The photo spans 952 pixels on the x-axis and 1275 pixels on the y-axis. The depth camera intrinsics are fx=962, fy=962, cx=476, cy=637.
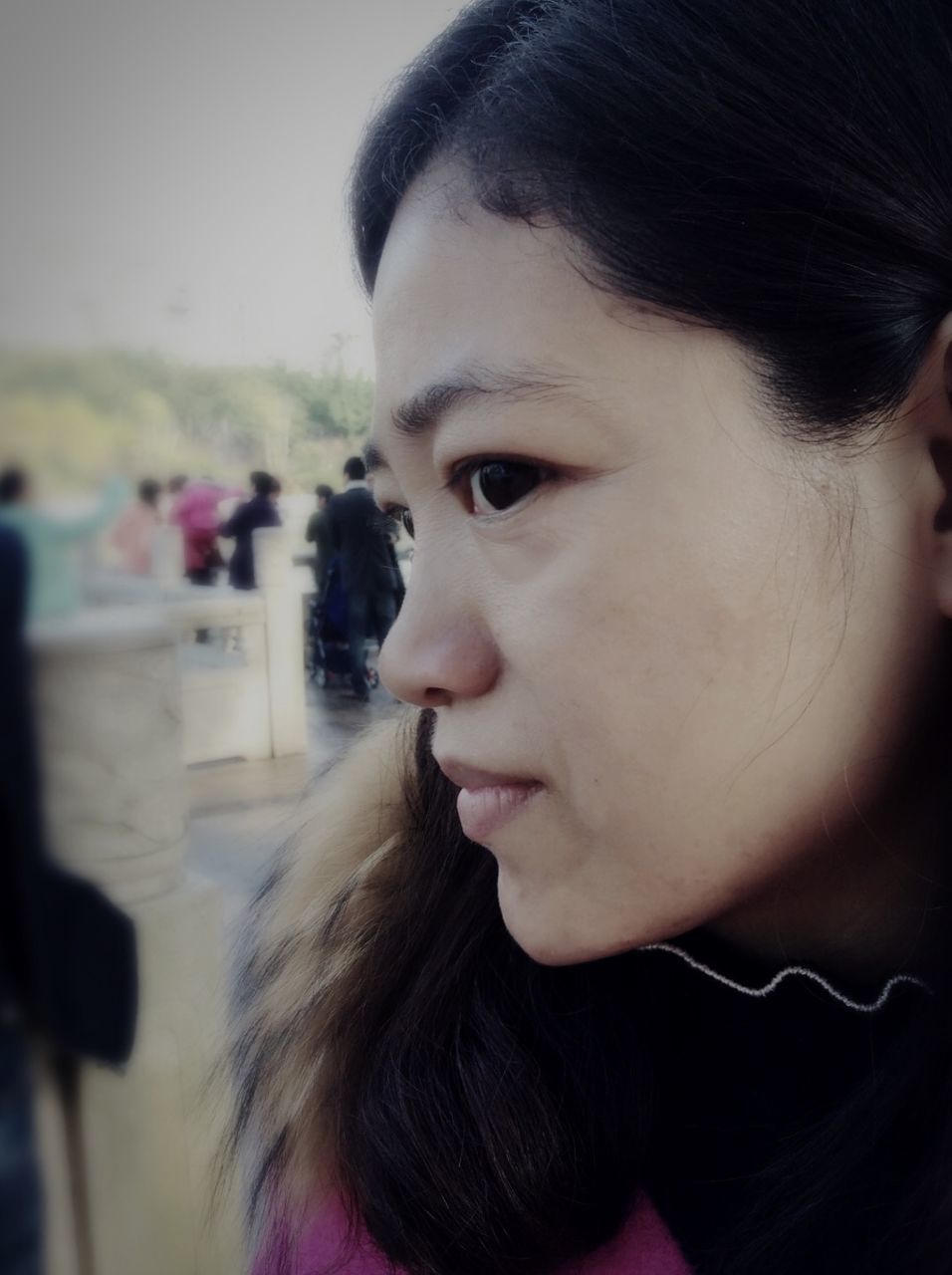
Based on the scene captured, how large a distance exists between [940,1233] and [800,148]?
0.63m

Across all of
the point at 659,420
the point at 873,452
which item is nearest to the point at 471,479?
the point at 659,420

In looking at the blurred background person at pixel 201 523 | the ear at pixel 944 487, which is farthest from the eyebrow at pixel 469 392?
the blurred background person at pixel 201 523

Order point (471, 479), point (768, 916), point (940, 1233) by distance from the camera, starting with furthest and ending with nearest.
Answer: point (768, 916) < point (471, 479) < point (940, 1233)

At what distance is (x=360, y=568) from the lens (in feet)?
17.4

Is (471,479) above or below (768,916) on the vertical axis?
above

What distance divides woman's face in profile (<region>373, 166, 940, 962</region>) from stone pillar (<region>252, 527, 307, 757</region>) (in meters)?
4.22

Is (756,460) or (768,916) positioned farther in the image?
(768,916)

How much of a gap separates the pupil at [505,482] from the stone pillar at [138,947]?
1.36m

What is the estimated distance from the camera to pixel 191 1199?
1766mm

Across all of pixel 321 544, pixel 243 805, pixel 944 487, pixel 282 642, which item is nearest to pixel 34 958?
pixel 944 487

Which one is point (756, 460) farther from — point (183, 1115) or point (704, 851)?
point (183, 1115)

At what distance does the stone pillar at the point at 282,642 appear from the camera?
476 centimetres

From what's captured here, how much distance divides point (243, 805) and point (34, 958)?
86.7 inches

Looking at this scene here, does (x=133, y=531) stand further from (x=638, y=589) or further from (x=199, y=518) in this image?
(x=638, y=589)
